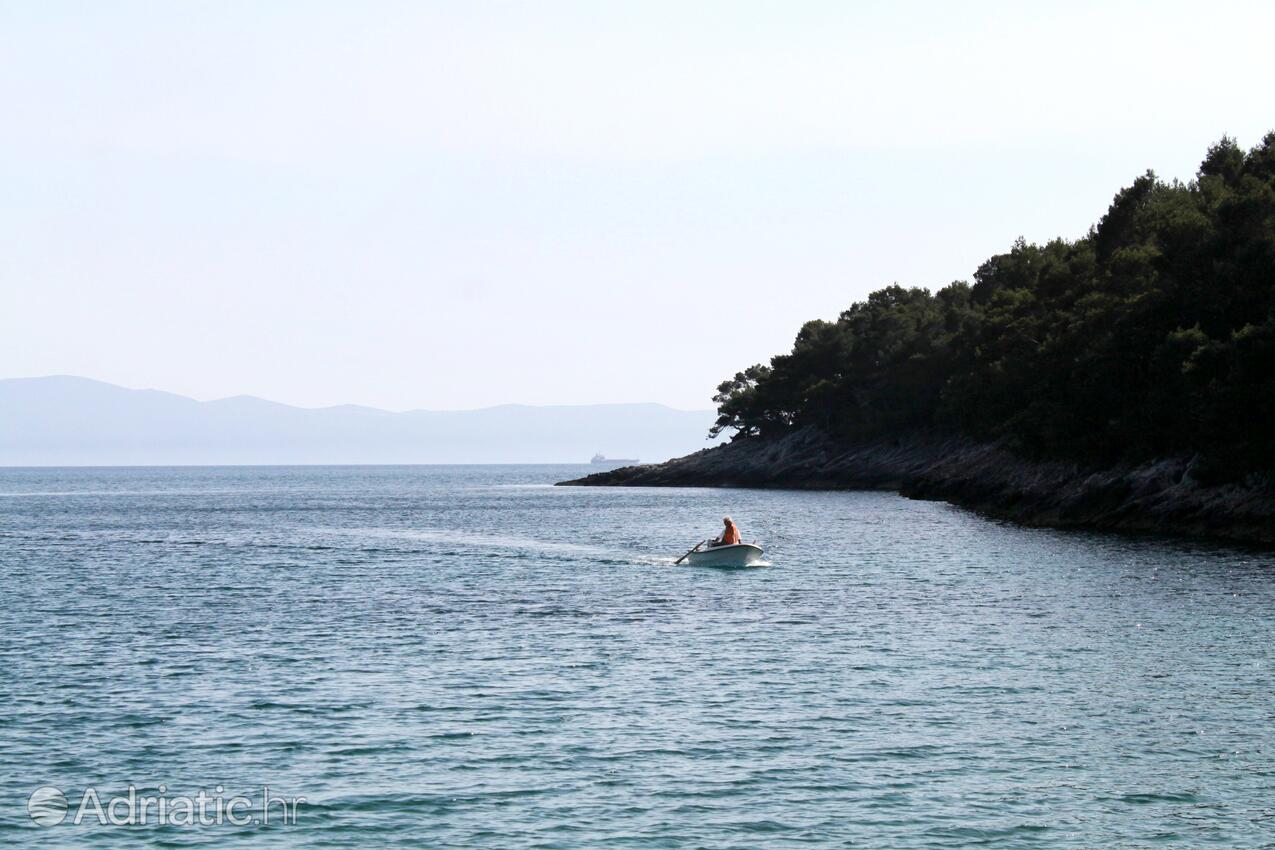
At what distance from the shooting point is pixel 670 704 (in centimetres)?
2961

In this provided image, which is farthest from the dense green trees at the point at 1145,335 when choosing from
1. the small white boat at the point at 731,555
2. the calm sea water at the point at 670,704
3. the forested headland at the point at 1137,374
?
the small white boat at the point at 731,555

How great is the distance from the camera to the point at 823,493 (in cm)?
16900

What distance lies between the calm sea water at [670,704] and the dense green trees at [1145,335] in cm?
1245

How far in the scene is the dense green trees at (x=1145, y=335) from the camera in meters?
71.1

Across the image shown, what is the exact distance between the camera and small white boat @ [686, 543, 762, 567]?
212 feet

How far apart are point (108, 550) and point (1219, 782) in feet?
252

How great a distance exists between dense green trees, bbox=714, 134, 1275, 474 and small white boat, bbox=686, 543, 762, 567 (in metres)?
25.7

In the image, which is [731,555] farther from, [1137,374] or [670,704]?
[1137,374]

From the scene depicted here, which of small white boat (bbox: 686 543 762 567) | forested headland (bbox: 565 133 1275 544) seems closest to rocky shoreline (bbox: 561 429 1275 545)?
forested headland (bbox: 565 133 1275 544)

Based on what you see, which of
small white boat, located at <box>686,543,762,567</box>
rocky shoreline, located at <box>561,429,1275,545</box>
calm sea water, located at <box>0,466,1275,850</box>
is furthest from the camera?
rocky shoreline, located at <box>561,429,1275,545</box>

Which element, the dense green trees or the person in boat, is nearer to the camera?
the person in boat

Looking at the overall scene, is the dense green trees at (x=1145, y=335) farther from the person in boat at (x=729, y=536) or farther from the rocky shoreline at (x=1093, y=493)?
the person in boat at (x=729, y=536)

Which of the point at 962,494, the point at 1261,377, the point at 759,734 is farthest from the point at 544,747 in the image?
the point at 962,494

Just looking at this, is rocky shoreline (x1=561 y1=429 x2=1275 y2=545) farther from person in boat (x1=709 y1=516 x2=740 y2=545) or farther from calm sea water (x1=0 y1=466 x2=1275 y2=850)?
person in boat (x1=709 y1=516 x2=740 y2=545)
